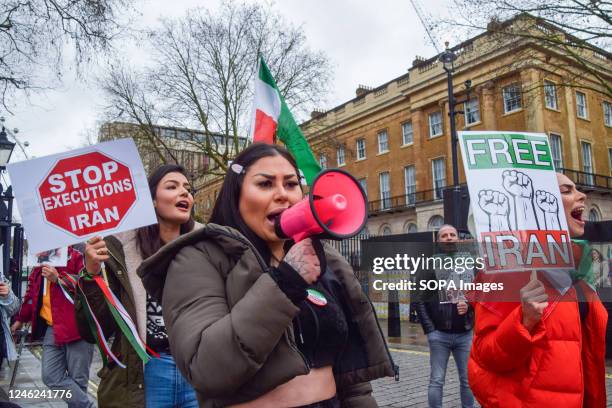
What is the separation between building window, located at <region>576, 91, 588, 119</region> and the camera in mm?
29158

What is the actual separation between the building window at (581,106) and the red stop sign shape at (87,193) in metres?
31.3

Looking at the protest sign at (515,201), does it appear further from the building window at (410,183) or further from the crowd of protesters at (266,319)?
the building window at (410,183)

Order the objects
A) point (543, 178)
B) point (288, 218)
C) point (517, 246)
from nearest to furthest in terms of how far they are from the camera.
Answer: point (288, 218)
point (517, 246)
point (543, 178)

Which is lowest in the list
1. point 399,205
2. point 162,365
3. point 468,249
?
point 162,365

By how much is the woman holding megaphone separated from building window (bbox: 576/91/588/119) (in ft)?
104

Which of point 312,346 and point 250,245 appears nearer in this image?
point 250,245

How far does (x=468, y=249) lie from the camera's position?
3232mm

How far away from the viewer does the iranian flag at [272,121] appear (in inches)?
127

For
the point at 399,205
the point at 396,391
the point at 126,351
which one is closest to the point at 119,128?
the point at 399,205

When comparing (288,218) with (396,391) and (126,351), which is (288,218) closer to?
(126,351)

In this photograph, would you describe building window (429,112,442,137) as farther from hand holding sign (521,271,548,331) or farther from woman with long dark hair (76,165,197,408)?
hand holding sign (521,271,548,331)

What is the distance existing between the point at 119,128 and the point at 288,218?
23.5 m

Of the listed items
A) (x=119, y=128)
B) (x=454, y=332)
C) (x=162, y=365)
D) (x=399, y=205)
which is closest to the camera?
(x=162, y=365)

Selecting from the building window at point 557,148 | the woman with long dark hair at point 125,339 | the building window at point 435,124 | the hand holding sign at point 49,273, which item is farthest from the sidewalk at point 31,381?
the building window at point 435,124
